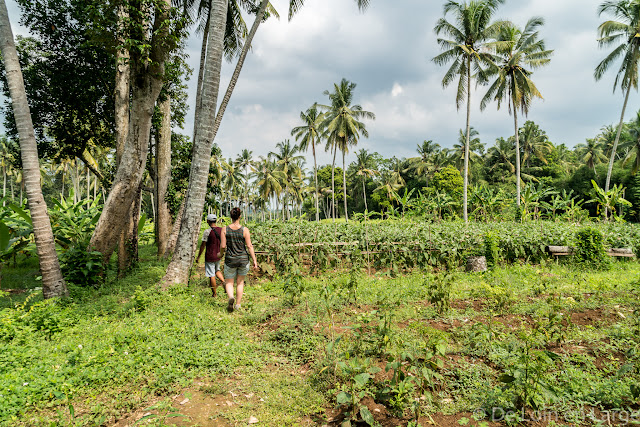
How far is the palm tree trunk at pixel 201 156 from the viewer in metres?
6.31

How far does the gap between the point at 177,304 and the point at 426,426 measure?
14.3 feet

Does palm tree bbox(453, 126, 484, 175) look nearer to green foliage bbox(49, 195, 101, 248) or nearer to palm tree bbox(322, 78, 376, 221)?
palm tree bbox(322, 78, 376, 221)

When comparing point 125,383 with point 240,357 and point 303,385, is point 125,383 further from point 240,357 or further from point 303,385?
point 303,385

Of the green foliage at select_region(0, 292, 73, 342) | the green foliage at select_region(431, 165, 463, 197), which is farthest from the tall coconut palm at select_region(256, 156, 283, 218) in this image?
the green foliage at select_region(0, 292, 73, 342)

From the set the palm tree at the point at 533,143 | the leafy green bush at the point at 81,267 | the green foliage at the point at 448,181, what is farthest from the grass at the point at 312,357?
the palm tree at the point at 533,143

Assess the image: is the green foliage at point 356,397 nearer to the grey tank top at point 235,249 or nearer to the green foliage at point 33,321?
the grey tank top at point 235,249

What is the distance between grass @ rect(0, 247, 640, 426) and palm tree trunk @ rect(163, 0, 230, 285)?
26.7 inches

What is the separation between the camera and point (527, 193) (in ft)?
52.9

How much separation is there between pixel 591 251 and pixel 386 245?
19.0 feet

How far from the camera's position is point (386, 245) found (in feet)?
27.8

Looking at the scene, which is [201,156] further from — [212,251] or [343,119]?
[343,119]

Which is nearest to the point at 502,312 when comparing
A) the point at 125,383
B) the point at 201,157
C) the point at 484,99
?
the point at 125,383

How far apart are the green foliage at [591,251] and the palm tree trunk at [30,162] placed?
12.4 meters

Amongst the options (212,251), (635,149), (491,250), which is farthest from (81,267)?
(635,149)
